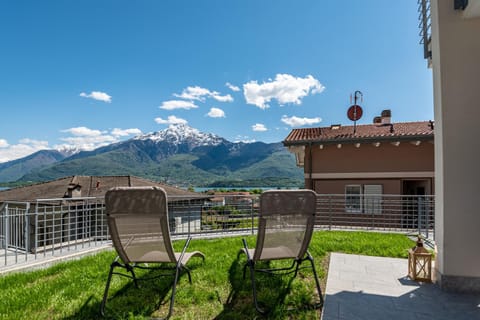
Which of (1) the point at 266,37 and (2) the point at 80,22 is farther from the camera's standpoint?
(2) the point at 80,22

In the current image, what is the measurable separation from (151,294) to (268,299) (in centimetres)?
141

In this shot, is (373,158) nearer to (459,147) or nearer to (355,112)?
(355,112)

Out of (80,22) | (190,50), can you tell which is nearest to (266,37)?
(190,50)

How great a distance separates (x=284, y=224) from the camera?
2904 millimetres

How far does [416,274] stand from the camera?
3.59m

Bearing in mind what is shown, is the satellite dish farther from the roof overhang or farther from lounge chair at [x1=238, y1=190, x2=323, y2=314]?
lounge chair at [x1=238, y1=190, x2=323, y2=314]

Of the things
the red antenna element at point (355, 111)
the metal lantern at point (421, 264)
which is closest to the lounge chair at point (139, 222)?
the metal lantern at point (421, 264)

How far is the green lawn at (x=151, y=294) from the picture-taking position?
2674mm

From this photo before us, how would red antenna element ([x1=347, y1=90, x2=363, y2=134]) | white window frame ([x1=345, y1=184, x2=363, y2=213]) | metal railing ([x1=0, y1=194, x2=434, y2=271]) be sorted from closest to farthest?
metal railing ([x1=0, y1=194, x2=434, y2=271]) < white window frame ([x1=345, y1=184, x2=363, y2=213]) < red antenna element ([x1=347, y1=90, x2=363, y2=134])

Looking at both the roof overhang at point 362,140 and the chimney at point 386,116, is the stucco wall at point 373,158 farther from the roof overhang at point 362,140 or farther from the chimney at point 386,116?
the chimney at point 386,116

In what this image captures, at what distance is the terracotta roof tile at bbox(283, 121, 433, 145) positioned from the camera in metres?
10.8

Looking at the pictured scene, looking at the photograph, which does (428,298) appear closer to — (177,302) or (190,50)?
(177,302)

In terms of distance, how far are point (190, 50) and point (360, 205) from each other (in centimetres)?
1600

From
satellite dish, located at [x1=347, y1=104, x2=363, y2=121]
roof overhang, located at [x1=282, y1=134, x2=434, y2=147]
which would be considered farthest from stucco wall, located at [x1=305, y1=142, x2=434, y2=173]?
satellite dish, located at [x1=347, y1=104, x2=363, y2=121]
